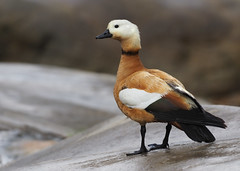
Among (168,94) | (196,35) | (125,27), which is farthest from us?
(196,35)

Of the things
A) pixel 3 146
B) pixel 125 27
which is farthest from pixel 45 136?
pixel 125 27

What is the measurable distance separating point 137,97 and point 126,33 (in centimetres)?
62

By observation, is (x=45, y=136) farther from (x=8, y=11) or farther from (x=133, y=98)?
(x=8, y=11)

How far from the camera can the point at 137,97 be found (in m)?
3.96

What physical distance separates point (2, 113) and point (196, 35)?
5925 millimetres

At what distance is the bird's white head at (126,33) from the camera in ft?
14.3

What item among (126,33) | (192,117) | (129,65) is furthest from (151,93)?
(126,33)

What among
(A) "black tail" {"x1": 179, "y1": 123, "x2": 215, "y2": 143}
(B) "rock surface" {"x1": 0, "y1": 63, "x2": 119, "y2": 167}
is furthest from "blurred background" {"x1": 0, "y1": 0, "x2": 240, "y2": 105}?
(A) "black tail" {"x1": 179, "y1": 123, "x2": 215, "y2": 143}

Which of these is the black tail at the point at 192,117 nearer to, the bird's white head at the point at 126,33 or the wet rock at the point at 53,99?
the bird's white head at the point at 126,33

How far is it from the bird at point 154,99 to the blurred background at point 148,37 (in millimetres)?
8379

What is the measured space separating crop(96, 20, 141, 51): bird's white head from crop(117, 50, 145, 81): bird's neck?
0.05m

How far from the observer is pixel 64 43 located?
44.3 ft

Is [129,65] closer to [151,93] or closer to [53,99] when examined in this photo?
[151,93]

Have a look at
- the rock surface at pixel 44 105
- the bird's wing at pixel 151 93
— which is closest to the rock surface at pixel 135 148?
the bird's wing at pixel 151 93
